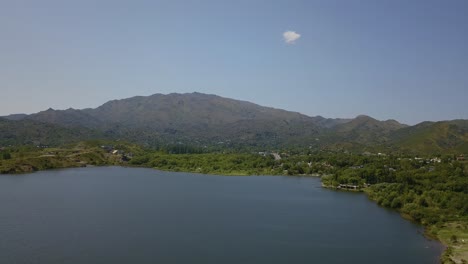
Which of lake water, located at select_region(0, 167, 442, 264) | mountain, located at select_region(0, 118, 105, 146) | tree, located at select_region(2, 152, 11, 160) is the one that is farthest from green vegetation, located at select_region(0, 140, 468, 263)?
mountain, located at select_region(0, 118, 105, 146)

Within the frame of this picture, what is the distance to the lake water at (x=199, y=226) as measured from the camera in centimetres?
3242

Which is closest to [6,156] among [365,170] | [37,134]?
[365,170]

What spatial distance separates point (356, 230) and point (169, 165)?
6345 cm

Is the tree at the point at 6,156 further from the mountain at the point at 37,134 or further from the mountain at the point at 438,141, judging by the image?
the mountain at the point at 438,141

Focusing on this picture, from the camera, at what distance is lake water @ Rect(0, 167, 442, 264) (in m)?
32.4

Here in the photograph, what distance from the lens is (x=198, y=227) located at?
133ft

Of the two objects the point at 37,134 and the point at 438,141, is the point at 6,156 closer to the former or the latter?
the point at 37,134

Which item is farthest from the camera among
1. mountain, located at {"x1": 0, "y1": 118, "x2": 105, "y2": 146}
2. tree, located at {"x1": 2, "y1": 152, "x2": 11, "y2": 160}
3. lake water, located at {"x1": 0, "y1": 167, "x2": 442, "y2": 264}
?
mountain, located at {"x1": 0, "y1": 118, "x2": 105, "y2": 146}

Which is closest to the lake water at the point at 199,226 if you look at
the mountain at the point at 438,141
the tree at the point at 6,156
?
the tree at the point at 6,156

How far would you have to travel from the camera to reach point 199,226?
134 feet

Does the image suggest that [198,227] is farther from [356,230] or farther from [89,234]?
[356,230]

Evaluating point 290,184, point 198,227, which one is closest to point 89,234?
point 198,227

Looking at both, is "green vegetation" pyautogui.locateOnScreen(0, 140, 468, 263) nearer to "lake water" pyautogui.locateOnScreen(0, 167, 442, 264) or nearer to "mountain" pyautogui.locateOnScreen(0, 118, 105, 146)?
"lake water" pyautogui.locateOnScreen(0, 167, 442, 264)

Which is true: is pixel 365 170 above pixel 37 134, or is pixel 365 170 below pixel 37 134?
below
